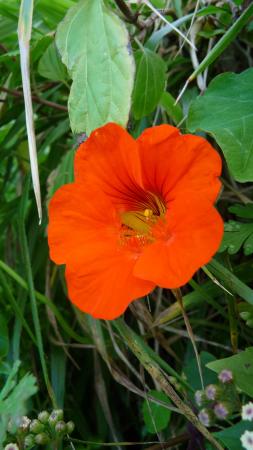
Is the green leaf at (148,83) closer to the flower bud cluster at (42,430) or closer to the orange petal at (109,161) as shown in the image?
the orange petal at (109,161)

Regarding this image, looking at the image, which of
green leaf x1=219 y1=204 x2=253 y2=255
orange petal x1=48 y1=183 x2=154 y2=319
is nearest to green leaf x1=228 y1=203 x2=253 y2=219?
green leaf x1=219 y1=204 x2=253 y2=255

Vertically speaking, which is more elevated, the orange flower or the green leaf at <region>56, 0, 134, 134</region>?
the green leaf at <region>56, 0, 134, 134</region>

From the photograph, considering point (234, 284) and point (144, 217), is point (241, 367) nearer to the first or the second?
point (234, 284)

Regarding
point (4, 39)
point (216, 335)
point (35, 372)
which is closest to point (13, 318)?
point (35, 372)

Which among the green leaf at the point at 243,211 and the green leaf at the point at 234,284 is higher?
the green leaf at the point at 243,211

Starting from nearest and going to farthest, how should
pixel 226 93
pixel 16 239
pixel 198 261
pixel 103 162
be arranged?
pixel 198 261 < pixel 103 162 < pixel 226 93 < pixel 16 239

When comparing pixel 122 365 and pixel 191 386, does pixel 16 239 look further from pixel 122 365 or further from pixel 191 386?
pixel 191 386

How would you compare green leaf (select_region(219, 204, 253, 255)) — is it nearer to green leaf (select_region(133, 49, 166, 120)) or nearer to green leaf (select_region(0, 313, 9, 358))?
green leaf (select_region(133, 49, 166, 120))

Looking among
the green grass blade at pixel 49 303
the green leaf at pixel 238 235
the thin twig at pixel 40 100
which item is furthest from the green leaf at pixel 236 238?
the thin twig at pixel 40 100
